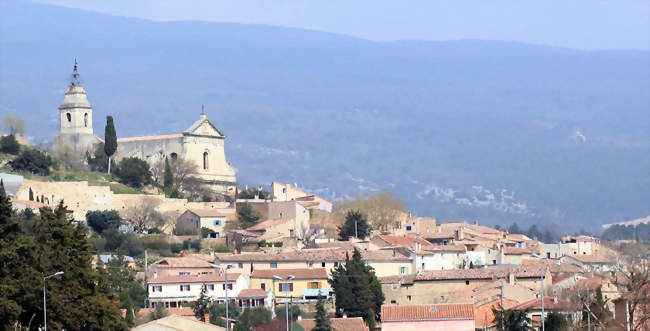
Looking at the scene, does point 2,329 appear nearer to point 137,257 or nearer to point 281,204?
point 137,257

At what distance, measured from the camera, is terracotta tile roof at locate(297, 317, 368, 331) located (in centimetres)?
6150

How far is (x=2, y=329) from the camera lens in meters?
42.7

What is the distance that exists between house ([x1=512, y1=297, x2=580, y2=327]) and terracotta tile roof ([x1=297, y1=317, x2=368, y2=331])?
698 centimetres

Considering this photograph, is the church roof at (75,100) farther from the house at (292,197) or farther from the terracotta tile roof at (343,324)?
the terracotta tile roof at (343,324)

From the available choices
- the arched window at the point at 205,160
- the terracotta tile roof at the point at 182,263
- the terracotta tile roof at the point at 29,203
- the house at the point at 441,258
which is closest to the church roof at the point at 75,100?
the arched window at the point at 205,160

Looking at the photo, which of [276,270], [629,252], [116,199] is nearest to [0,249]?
[276,270]

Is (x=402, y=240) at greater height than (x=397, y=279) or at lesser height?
greater

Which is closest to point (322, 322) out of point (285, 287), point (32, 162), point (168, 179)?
point (285, 287)

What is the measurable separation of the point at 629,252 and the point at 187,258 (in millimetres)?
35337

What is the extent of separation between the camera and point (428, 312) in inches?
2459

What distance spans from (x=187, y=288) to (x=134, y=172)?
80.1 ft

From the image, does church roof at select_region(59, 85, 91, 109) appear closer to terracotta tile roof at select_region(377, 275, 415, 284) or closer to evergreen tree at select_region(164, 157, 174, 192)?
evergreen tree at select_region(164, 157, 174, 192)

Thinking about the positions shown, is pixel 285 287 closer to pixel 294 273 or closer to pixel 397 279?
pixel 294 273

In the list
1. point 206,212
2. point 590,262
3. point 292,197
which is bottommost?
point 590,262
